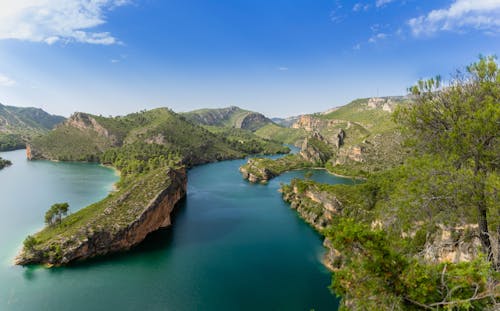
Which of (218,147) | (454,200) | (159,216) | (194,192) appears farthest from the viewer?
Answer: (218,147)

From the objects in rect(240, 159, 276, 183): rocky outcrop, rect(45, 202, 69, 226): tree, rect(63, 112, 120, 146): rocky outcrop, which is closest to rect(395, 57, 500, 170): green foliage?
rect(45, 202, 69, 226): tree

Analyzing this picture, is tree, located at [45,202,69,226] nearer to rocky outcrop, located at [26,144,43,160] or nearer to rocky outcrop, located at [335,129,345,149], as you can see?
rocky outcrop, located at [26,144,43,160]

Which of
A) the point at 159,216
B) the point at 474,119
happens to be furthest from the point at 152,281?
the point at 474,119

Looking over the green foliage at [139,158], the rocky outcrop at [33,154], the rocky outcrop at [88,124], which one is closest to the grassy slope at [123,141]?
the rocky outcrop at [88,124]

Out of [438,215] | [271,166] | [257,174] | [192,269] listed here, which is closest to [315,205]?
[192,269]

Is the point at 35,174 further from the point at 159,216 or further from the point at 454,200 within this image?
the point at 454,200
